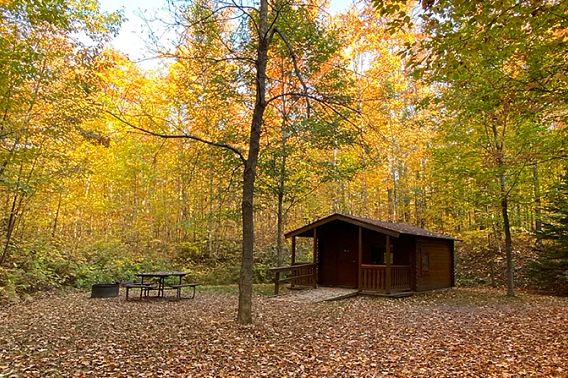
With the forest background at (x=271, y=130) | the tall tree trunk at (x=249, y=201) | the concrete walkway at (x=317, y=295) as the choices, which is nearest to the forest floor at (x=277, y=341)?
the tall tree trunk at (x=249, y=201)

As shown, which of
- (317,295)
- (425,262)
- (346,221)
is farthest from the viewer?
(425,262)

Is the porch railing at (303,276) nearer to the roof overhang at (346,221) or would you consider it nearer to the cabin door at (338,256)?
the cabin door at (338,256)

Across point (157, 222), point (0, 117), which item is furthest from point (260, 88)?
point (157, 222)

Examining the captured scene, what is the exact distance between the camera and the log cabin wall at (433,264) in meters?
15.6

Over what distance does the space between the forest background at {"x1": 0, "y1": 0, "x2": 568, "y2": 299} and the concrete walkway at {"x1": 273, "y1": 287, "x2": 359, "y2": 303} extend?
2.69 m

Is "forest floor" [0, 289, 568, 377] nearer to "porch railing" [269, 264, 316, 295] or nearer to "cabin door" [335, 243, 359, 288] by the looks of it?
"porch railing" [269, 264, 316, 295]

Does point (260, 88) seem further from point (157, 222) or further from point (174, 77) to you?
point (157, 222)

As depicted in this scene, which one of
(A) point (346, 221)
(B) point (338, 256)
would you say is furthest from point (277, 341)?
(B) point (338, 256)

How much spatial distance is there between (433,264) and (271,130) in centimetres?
941

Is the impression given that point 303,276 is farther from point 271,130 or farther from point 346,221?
point 271,130

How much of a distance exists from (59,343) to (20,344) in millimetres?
553

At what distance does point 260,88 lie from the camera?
8266 millimetres

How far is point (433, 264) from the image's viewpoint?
16672mm

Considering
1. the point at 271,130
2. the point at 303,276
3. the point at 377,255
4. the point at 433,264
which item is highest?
the point at 271,130
